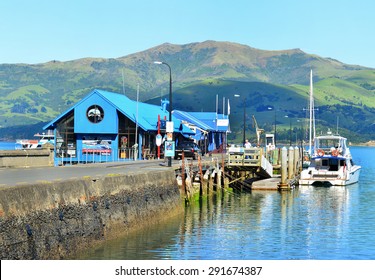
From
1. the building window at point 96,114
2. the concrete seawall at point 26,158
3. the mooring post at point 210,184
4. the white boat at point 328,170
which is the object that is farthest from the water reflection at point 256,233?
the building window at point 96,114

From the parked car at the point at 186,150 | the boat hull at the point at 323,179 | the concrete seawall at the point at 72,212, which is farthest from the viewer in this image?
the boat hull at the point at 323,179

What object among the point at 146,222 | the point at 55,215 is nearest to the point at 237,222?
the point at 146,222

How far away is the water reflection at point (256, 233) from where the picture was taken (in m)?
32.2

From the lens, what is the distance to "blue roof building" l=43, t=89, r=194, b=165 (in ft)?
238

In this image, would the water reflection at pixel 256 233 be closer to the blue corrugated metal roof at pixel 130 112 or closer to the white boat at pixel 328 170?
the white boat at pixel 328 170

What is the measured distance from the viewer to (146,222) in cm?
3725

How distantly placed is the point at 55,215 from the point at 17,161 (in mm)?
23008

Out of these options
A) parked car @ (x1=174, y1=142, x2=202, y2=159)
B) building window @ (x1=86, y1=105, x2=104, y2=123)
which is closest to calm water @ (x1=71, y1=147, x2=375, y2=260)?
parked car @ (x1=174, y1=142, x2=202, y2=159)

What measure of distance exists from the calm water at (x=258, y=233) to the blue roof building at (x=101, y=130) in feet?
56.4

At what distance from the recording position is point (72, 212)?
28688 millimetres

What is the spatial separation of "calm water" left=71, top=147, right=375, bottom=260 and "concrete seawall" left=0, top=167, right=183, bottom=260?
0.75 metres

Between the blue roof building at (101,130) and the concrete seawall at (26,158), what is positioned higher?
the blue roof building at (101,130)

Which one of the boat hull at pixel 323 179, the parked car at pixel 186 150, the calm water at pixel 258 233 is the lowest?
the calm water at pixel 258 233

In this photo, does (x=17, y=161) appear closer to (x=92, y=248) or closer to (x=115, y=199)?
(x=115, y=199)
